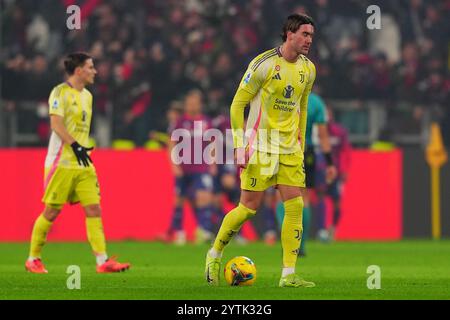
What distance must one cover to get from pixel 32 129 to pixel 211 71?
10.0ft

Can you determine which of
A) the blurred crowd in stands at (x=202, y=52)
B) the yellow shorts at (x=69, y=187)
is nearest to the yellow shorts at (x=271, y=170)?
the yellow shorts at (x=69, y=187)

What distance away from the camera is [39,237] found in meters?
12.4

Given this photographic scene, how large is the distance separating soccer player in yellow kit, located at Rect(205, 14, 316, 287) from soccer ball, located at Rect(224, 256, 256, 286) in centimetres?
34

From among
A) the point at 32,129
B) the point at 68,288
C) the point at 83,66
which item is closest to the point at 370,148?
the point at 32,129

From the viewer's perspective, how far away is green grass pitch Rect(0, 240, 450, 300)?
9.32 meters

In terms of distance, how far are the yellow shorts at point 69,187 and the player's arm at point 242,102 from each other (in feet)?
9.47

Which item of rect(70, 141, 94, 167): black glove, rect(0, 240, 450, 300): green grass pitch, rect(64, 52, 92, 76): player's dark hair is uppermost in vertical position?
rect(64, 52, 92, 76): player's dark hair

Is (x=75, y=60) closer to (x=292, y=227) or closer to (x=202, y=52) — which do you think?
(x=292, y=227)

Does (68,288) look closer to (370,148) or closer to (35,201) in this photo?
(35,201)

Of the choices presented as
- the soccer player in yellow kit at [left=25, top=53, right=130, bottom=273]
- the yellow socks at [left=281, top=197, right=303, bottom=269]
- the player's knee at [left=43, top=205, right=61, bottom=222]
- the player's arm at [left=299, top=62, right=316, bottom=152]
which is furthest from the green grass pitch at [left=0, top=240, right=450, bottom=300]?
the player's arm at [left=299, top=62, right=316, bottom=152]

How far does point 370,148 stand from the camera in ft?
67.5

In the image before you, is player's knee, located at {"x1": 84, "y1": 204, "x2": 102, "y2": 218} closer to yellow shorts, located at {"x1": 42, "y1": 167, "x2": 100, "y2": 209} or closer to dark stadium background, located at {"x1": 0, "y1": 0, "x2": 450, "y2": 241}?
yellow shorts, located at {"x1": 42, "y1": 167, "x2": 100, "y2": 209}

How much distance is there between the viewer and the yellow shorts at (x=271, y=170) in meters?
10.0

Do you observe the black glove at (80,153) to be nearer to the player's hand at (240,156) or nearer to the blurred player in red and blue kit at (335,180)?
the player's hand at (240,156)
